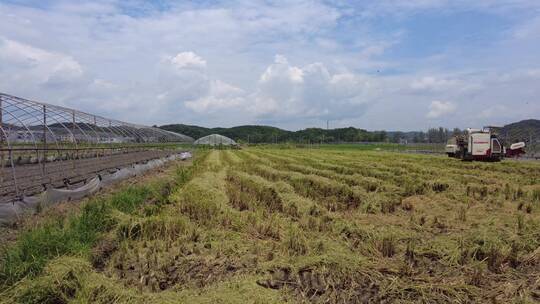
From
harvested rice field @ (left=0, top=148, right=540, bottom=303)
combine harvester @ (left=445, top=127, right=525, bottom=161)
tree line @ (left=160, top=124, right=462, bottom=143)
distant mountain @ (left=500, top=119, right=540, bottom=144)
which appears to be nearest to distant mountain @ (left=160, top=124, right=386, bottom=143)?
tree line @ (left=160, top=124, right=462, bottom=143)

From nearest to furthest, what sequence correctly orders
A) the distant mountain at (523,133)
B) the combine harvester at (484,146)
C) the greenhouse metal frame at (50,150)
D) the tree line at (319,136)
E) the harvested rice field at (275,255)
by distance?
the harvested rice field at (275,255), the greenhouse metal frame at (50,150), the combine harvester at (484,146), the distant mountain at (523,133), the tree line at (319,136)

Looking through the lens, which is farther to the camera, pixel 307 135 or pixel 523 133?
pixel 307 135

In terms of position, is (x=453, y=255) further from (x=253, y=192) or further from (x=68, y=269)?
(x=253, y=192)

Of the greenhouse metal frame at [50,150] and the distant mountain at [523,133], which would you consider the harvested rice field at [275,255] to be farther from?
the distant mountain at [523,133]

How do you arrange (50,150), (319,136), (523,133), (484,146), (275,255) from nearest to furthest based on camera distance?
(275,255) → (50,150) → (484,146) → (523,133) → (319,136)

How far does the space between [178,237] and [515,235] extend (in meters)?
5.25

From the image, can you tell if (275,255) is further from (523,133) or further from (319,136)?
(319,136)

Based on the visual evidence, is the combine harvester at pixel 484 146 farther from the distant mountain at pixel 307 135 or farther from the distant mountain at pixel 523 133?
the distant mountain at pixel 307 135

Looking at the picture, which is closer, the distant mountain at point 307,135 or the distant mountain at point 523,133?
the distant mountain at point 523,133

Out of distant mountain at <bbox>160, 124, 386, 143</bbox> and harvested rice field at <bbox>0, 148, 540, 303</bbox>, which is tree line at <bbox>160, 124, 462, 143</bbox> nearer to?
distant mountain at <bbox>160, 124, 386, 143</bbox>

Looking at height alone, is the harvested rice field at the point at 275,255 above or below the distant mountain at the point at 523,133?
below

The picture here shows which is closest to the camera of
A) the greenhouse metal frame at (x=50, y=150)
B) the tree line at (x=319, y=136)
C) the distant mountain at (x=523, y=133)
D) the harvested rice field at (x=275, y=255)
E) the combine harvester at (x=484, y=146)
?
the harvested rice field at (x=275, y=255)

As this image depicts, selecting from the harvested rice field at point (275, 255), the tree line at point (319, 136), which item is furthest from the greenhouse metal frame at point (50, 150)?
the tree line at point (319, 136)

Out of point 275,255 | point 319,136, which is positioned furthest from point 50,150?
point 319,136
